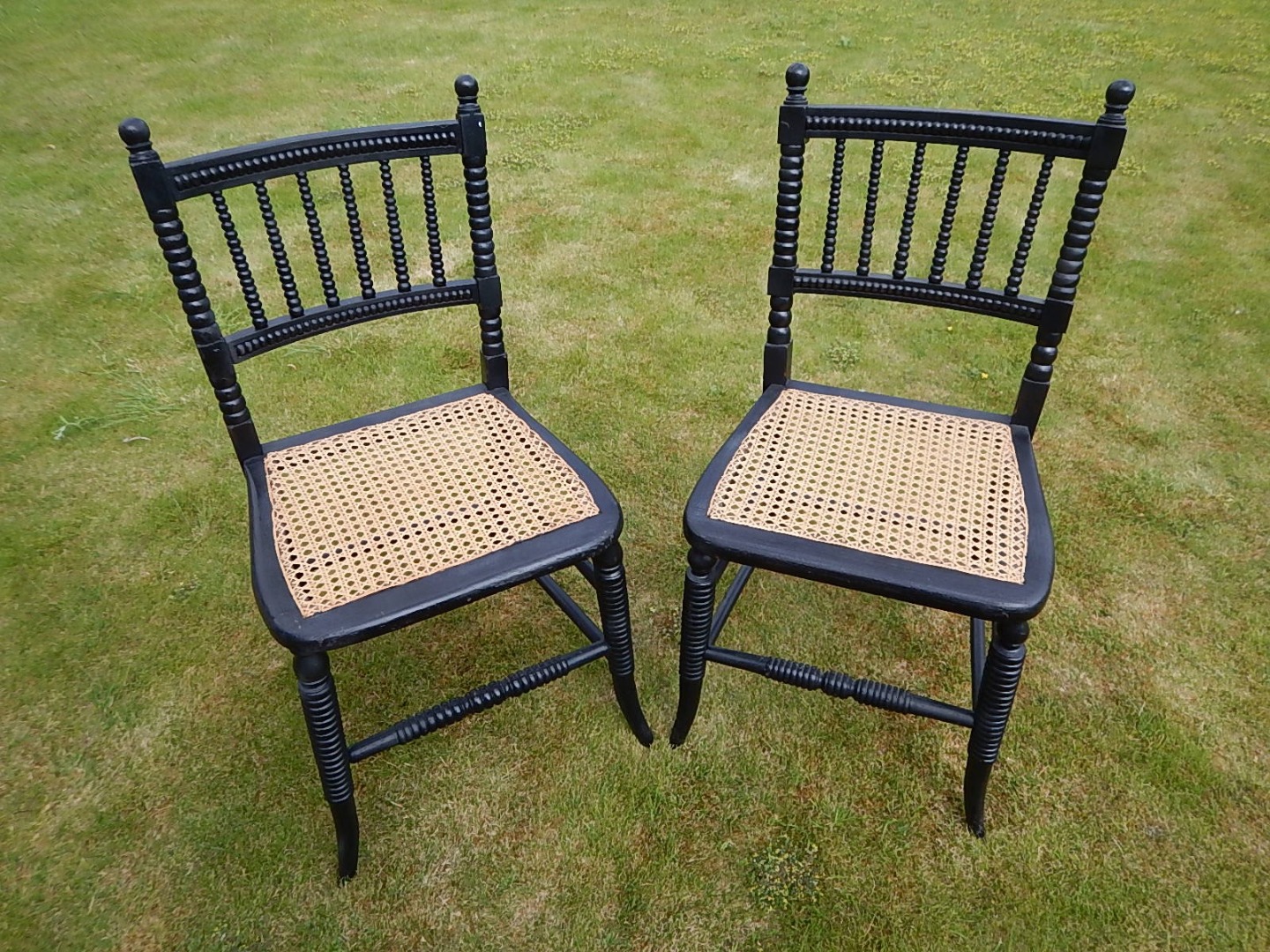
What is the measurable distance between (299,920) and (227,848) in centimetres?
24

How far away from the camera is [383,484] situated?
1725 mm

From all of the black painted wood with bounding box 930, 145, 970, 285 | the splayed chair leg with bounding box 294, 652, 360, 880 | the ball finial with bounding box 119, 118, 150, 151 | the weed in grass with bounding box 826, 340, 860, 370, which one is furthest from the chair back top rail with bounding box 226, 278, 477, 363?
the weed in grass with bounding box 826, 340, 860, 370

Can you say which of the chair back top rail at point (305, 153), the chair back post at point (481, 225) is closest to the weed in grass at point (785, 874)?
the chair back post at point (481, 225)

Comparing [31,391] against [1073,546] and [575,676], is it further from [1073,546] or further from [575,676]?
[1073,546]

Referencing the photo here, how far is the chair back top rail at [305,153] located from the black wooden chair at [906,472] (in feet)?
2.33

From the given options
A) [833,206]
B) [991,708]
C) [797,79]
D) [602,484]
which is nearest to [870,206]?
[833,206]

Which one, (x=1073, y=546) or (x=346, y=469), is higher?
(x=346, y=469)

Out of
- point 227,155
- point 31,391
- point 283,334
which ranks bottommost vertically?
point 31,391

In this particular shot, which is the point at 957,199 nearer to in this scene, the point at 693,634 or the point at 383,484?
the point at 693,634

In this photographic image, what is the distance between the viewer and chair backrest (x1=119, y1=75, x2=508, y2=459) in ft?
4.96

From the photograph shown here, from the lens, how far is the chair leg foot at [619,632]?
1.68 meters

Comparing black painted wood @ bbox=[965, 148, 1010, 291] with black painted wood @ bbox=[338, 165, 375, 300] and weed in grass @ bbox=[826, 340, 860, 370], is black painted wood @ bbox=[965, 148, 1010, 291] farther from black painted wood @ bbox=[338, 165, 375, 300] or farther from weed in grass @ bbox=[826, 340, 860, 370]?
weed in grass @ bbox=[826, 340, 860, 370]

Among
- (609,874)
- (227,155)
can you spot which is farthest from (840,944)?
(227,155)

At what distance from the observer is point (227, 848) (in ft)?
5.91
